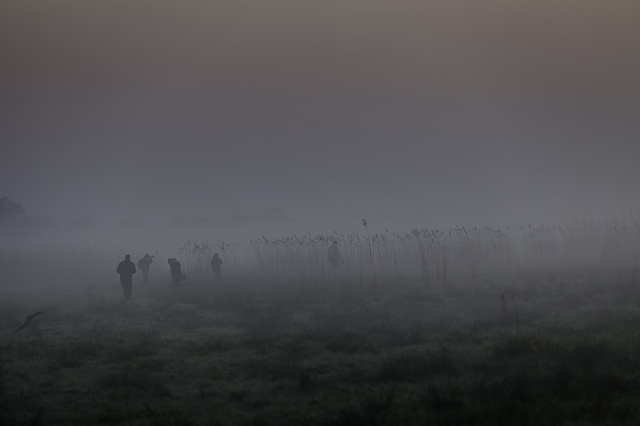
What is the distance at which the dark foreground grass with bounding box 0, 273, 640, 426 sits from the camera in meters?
8.58

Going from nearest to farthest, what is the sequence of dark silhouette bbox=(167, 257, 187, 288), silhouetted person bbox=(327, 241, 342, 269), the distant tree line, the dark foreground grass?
the dark foreground grass → dark silhouette bbox=(167, 257, 187, 288) → silhouetted person bbox=(327, 241, 342, 269) → the distant tree line

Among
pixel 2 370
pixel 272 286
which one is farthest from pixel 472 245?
pixel 2 370

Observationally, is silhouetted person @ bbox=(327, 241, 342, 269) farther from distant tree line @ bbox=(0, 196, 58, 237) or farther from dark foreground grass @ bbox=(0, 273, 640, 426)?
distant tree line @ bbox=(0, 196, 58, 237)

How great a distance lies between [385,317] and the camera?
1794cm

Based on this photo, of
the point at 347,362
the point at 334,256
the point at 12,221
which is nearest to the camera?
the point at 347,362

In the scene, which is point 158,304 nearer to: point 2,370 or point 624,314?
point 2,370

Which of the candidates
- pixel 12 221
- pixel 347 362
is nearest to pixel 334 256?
pixel 347 362

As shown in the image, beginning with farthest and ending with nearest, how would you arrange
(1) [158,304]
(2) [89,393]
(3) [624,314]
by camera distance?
(1) [158,304]
(3) [624,314]
(2) [89,393]

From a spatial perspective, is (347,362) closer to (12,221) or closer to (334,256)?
(334,256)

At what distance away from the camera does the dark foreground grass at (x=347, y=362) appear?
28.1 feet

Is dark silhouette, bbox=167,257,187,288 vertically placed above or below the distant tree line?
below

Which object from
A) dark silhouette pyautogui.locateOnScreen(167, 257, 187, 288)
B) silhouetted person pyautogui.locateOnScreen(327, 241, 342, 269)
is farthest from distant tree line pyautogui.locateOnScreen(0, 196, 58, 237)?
silhouetted person pyautogui.locateOnScreen(327, 241, 342, 269)

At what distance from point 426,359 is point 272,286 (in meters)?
17.5

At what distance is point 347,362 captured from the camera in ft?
39.2
